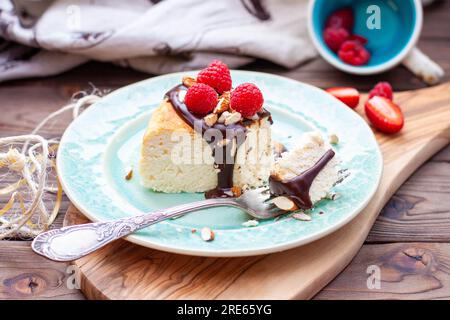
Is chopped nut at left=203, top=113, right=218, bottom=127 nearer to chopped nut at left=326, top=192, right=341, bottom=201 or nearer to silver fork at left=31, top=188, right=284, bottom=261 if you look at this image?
silver fork at left=31, top=188, right=284, bottom=261

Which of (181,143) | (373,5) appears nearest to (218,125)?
(181,143)

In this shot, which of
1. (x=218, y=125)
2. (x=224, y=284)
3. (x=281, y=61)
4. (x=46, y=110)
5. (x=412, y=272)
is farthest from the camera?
(x=281, y=61)

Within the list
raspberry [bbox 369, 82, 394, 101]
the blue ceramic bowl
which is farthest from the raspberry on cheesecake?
the blue ceramic bowl

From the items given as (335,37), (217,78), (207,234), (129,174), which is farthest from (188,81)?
(335,37)

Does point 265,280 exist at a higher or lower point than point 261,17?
lower

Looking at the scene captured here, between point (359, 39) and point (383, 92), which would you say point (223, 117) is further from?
point (359, 39)

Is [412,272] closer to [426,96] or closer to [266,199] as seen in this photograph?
[266,199]
